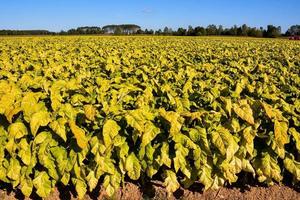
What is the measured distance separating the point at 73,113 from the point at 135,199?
121 cm

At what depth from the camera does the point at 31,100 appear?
4465 millimetres

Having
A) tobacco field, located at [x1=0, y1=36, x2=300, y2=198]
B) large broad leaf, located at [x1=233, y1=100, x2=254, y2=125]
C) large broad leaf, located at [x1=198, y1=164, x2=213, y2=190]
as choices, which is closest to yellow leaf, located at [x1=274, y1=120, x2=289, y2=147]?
tobacco field, located at [x1=0, y1=36, x2=300, y2=198]

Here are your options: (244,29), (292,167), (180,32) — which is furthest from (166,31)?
(292,167)

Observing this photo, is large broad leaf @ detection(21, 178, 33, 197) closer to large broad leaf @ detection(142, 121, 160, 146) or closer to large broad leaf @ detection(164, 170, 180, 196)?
large broad leaf @ detection(142, 121, 160, 146)

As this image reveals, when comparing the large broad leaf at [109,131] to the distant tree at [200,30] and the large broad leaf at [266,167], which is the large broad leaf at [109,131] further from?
the distant tree at [200,30]

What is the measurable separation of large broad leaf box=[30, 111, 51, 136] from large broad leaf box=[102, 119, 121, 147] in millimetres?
563

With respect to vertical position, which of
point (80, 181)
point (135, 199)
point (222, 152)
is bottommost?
point (135, 199)

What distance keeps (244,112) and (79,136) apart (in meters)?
1.73

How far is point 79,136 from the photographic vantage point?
4.11 metres

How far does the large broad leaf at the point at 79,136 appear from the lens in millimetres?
4090

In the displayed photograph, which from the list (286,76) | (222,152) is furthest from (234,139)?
(286,76)

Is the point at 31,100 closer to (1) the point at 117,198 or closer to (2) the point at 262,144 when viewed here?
(1) the point at 117,198

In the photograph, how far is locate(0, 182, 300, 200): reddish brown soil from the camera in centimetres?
470

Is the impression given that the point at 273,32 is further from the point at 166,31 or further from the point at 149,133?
the point at 149,133
